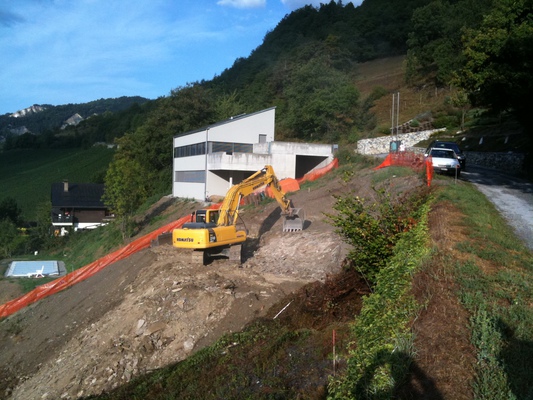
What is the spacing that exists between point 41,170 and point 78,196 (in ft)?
132

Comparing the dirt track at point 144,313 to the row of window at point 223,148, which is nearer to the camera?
the dirt track at point 144,313

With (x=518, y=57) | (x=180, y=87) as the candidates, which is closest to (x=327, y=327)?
(x=518, y=57)

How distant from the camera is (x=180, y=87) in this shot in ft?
198

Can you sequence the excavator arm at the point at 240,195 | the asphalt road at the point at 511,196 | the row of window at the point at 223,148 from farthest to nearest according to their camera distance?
the row of window at the point at 223,148 < the excavator arm at the point at 240,195 < the asphalt road at the point at 511,196

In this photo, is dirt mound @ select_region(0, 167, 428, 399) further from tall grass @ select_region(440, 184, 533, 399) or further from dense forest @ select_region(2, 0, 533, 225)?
dense forest @ select_region(2, 0, 533, 225)

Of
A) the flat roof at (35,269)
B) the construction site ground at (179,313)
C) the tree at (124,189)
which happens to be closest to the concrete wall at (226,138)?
the tree at (124,189)

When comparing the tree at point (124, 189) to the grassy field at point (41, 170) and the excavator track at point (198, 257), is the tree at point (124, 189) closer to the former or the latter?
the excavator track at point (198, 257)

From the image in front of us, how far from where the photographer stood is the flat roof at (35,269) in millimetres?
36594

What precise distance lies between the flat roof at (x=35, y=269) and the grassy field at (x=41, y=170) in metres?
35.3

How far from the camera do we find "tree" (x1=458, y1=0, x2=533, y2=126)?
68.7 feet

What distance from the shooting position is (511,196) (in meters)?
19.4

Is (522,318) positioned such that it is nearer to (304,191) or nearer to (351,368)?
(351,368)

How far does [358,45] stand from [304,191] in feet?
273

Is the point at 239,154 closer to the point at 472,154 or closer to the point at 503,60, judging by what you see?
the point at 472,154
